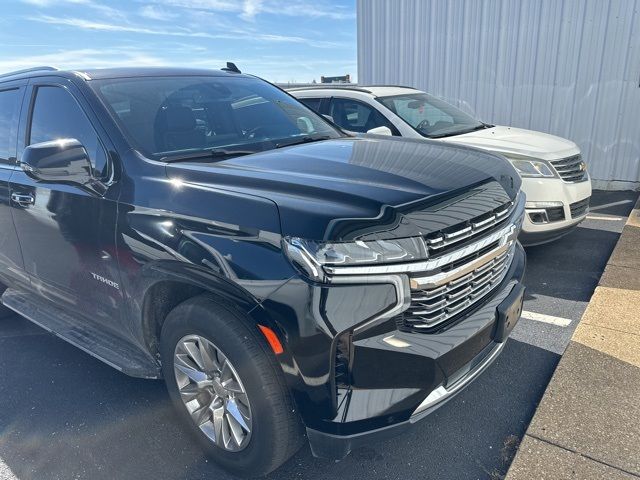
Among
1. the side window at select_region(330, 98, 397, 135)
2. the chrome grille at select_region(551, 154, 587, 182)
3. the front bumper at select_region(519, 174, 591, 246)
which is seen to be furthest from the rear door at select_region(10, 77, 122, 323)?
the chrome grille at select_region(551, 154, 587, 182)

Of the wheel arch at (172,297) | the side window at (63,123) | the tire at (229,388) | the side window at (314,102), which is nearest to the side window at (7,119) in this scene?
the side window at (63,123)

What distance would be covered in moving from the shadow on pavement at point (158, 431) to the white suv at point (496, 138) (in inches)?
67.4

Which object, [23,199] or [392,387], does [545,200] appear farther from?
[23,199]

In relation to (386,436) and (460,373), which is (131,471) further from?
(460,373)

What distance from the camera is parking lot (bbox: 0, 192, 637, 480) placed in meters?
2.46

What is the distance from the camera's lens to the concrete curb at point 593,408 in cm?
228

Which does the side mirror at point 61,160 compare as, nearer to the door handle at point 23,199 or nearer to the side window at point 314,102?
the door handle at point 23,199

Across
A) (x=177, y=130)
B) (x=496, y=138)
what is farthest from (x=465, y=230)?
(x=496, y=138)

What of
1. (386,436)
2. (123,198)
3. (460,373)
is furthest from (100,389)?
(460,373)

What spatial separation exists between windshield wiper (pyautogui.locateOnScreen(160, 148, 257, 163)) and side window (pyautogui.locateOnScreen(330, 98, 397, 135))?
3075 mm

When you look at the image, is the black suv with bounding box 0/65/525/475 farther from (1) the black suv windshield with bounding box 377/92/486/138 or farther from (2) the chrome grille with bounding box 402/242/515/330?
(1) the black suv windshield with bounding box 377/92/486/138

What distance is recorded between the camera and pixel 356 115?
5785mm

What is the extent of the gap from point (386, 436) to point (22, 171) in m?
2.74

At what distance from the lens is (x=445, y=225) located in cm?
199
